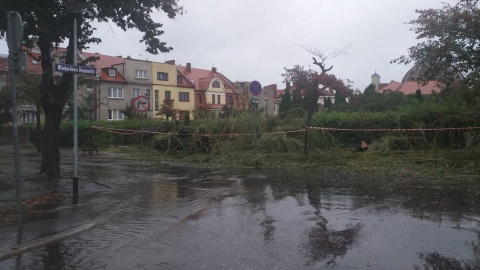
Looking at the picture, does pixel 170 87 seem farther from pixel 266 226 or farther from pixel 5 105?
pixel 266 226

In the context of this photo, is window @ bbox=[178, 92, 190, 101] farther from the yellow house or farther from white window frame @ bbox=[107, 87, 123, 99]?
white window frame @ bbox=[107, 87, 123, 99]

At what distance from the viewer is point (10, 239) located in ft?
20.7

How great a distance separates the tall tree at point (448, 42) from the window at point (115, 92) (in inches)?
1809

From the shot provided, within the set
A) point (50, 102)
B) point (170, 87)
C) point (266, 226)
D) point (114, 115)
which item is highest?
point (170, 87)

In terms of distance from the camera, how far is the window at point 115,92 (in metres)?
58.5

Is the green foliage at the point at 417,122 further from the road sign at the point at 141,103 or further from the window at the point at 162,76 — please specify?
the window at the point at 162,76

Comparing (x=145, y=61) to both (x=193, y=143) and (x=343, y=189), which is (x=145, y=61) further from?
(x=343, y=189)

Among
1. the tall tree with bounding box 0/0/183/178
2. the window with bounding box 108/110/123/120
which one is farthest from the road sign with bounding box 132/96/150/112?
the window with bounding box 108/110/123/120

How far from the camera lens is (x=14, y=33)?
6.25m

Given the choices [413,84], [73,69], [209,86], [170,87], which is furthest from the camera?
[413,84]

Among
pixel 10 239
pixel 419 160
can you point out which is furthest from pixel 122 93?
pixel 10 239

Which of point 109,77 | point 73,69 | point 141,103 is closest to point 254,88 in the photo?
point 141,103

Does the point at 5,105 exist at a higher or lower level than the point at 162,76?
lower

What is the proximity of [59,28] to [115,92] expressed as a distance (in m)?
50.2
